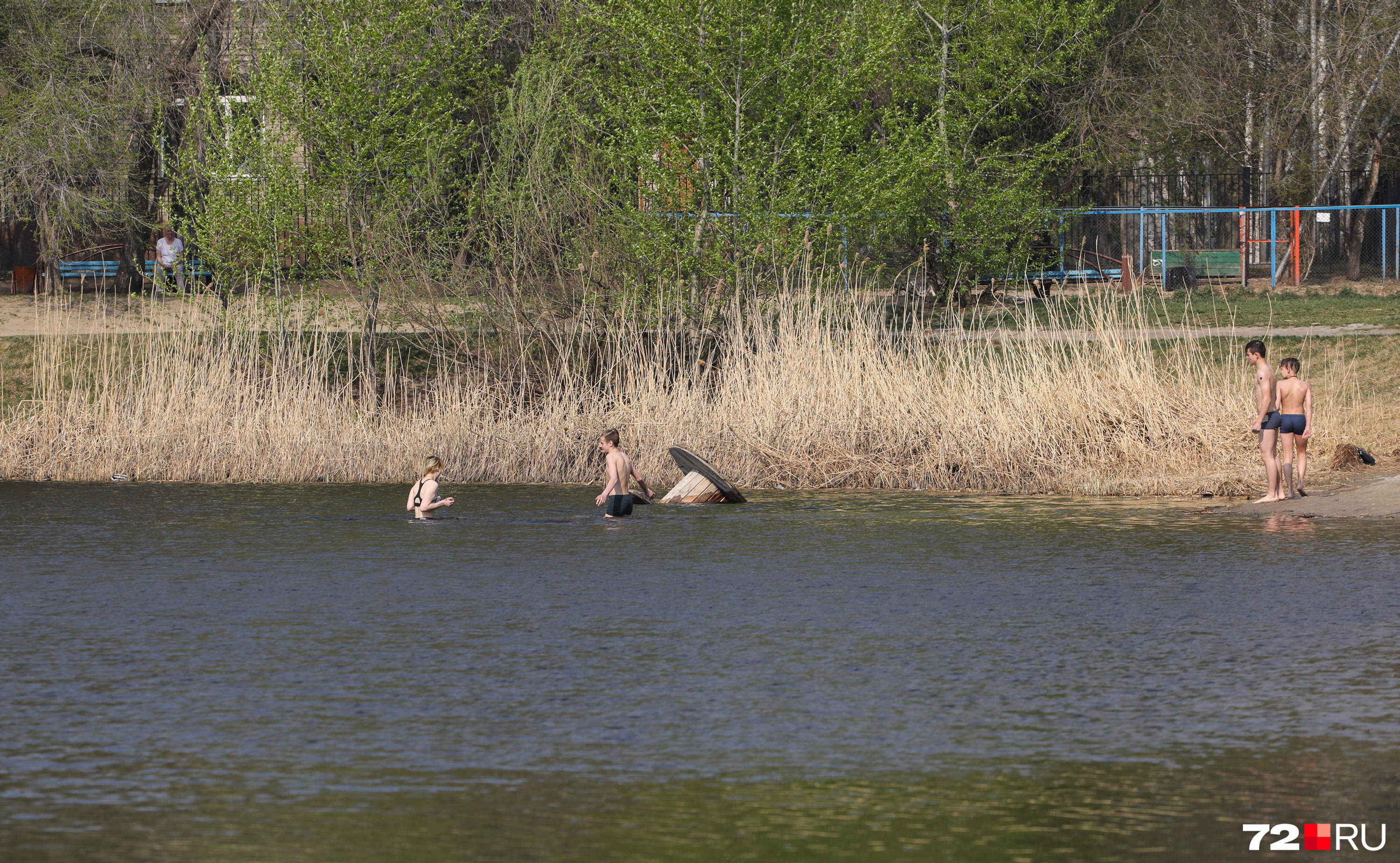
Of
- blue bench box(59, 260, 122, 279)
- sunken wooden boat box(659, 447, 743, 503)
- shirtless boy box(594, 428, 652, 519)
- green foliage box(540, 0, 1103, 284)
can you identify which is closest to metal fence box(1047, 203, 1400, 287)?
green foliage box(540, 0, 1103, 284)

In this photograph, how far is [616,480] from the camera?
15906mm

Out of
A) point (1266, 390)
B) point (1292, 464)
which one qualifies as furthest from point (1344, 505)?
point (1266, 390)

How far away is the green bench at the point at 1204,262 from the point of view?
3578 centimetres

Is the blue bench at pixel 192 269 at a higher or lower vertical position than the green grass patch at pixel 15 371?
higher

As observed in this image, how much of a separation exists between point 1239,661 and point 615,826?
4.25 m

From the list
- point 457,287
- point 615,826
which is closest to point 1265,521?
point 615,826

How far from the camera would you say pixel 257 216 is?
82.4 ft

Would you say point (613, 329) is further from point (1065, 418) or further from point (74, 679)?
point (74, 679)

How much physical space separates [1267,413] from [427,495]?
7711 mm

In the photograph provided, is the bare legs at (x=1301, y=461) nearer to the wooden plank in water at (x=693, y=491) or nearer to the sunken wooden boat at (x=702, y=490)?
the sunken wooden boat at (x=702, y=490)

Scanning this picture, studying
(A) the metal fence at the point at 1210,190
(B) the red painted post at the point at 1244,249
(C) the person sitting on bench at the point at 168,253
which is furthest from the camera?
(A) the metal fence at the point at 1210,190

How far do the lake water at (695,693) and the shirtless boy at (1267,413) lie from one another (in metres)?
1.31

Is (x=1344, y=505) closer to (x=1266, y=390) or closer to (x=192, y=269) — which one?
(x=1266, y=390)

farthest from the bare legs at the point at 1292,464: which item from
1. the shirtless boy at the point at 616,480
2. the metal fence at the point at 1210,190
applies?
the metal fence at the point at 1210,190
